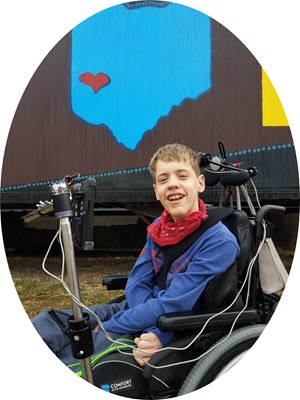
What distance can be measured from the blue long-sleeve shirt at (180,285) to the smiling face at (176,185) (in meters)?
0.13

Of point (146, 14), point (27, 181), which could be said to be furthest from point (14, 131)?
A: point (146, 14)

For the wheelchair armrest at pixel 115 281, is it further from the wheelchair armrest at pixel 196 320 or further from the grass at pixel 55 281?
the grass at pixel 55 281

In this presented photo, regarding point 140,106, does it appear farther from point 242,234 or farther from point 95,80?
point 242,234

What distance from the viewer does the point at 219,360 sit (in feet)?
4.32

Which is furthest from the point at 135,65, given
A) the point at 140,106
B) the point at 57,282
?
the point at 57,282

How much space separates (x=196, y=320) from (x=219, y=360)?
172 mm

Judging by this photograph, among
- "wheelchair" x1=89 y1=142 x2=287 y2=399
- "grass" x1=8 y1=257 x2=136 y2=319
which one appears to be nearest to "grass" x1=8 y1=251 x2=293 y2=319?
"grass" x1=8 y1=257 x2=136 y2=319

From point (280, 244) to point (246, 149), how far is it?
1.63 m

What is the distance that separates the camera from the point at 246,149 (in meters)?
3.25

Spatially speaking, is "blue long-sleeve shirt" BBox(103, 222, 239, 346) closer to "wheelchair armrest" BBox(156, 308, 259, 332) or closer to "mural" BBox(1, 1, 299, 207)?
"wheelchair armrest" BBox(156, 308, 259, 332)

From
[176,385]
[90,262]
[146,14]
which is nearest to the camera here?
[176,385]

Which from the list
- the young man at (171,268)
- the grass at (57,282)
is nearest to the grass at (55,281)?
the grass at (57,282)

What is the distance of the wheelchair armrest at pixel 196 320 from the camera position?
1.24 metres

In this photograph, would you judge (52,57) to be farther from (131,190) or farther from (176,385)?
(176,385)
